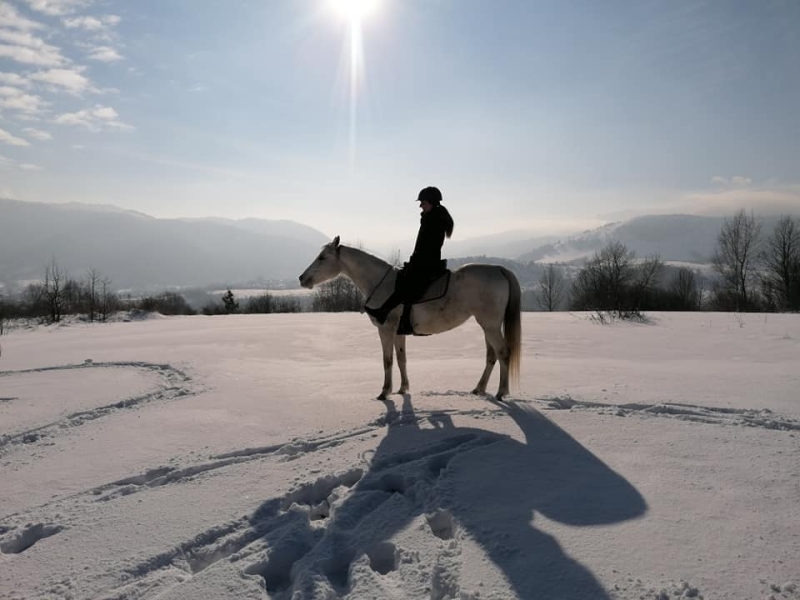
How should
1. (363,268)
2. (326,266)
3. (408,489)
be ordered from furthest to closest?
(326,266) → (363,268) → (408,489)

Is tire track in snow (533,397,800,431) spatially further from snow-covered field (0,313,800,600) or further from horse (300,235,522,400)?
horse (300,235,522,400)

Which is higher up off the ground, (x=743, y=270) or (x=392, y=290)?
(x=743, y=270)

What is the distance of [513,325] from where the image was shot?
5582 mm

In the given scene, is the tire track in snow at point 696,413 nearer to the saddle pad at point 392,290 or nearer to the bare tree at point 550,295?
the saddle pad at point 392,290

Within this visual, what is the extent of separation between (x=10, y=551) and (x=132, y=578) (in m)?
0.95

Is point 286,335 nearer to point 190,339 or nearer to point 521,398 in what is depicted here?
point 190,339

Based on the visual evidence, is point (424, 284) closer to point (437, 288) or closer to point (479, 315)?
point (437, 288)

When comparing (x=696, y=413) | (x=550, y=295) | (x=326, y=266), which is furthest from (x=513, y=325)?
(x=550, y=295)

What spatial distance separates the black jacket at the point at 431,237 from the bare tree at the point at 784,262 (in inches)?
1599

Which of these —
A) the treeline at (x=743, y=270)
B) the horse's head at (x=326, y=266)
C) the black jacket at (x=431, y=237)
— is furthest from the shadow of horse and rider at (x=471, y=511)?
the treeline at (x=743, y=270)

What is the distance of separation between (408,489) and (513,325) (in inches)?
122

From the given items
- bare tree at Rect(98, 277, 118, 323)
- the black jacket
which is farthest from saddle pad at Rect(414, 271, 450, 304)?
bare tree at Rect(98, 277, 118, 323)

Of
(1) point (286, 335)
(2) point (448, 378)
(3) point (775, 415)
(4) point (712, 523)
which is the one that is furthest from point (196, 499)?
(1) point (286, 335)

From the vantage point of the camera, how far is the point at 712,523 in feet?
7.75
